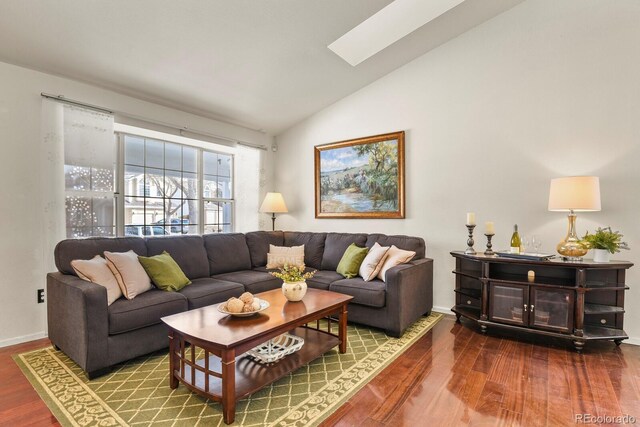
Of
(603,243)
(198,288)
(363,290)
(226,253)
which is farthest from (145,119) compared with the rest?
(603,243)

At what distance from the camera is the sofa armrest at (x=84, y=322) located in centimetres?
222

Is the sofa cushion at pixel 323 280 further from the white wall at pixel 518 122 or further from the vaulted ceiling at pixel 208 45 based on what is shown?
the vaulted ceiling at pixel 208 45

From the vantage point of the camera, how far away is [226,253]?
3.90m

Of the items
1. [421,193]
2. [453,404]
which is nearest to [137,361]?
[453,404]

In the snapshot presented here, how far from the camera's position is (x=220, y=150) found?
4.73 metres

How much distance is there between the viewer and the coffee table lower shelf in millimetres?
1932

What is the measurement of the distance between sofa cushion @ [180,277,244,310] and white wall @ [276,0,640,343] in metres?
1.98

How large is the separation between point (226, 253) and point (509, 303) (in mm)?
3019

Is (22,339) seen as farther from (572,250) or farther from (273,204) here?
(572,250)

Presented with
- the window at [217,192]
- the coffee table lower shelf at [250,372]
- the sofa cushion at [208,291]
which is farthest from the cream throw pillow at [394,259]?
the window at [217,192]

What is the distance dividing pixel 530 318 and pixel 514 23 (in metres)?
2.94

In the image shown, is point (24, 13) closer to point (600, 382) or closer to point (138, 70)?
point (138, 70)

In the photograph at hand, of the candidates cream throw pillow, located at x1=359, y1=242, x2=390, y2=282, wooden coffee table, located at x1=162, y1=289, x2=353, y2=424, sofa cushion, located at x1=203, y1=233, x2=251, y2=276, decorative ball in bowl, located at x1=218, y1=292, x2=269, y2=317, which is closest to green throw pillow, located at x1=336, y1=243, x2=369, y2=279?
cream throw pillow, located at x1=359, y1=242, x2=390, y2=282

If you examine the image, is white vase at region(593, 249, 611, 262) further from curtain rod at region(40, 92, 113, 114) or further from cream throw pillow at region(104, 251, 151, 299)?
curtain rod at region(40, 92, 113, 114)
